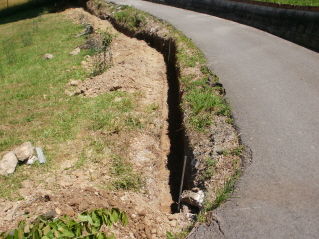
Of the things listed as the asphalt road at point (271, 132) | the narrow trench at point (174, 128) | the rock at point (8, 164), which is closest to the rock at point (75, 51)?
the narrow trench at point (174, 128)

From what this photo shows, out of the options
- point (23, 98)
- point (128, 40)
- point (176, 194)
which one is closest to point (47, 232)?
point (176, 194)

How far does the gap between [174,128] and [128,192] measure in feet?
7.85

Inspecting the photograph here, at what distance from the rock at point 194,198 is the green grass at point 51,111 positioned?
212 centimetres

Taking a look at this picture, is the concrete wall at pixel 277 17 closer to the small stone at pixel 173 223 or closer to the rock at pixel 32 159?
the small stone at pixel 173 223

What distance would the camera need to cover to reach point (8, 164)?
531 cm

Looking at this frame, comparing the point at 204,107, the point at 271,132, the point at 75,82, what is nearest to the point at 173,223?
the point at 271,132

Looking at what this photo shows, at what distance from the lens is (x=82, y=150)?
591 centimetres

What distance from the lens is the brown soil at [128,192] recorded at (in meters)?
3.90

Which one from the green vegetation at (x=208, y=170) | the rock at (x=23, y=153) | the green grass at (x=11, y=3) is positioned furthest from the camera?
the green grass at (x=11, y=3)

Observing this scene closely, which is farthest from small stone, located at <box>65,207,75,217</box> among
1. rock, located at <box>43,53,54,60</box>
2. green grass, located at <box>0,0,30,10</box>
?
green grass, located at <box>0,0,30,10</box>

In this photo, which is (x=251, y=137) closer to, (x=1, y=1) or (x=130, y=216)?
(x=130, y=216)

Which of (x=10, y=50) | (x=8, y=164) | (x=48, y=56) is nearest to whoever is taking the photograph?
(x=8, y=164)

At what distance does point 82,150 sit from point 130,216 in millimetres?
2321

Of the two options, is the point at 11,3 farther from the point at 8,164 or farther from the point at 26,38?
the point at 8,164
